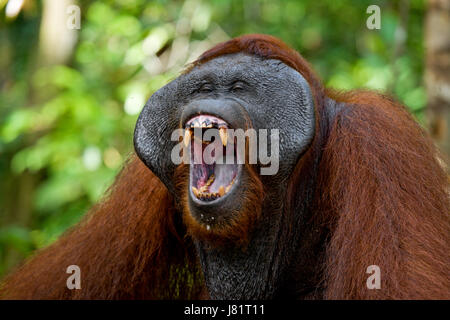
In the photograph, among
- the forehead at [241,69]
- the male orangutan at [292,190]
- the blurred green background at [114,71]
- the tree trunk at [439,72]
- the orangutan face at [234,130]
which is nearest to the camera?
the male orangutan at [292,190]

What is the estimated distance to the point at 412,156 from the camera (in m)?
2.76

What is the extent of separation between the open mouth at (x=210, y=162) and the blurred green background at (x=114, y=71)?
1911mm

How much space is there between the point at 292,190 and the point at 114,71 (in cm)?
430

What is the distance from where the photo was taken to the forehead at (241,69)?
284cm

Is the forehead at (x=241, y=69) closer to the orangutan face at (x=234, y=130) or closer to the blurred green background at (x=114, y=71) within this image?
the orangutan face at (x=234, y=130)

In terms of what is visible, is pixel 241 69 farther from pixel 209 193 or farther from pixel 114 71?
pixel 114 71

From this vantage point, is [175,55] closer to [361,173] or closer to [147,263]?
[147,263]

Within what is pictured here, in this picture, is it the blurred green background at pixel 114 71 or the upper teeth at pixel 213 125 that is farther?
the blurred green background at pixel 114 71

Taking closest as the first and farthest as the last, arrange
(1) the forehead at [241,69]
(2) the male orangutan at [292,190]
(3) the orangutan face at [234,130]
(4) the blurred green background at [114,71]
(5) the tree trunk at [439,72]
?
(2) the male orangutan at [292,190] < (3) the orangutan face at [234,130] < (1) the forehead at [241,69] < (5) the tree trunk at [439,72] < (4) the blurred green background at [114,71]

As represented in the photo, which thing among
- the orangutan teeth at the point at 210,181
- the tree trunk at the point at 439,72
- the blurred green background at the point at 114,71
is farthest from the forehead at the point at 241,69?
the tree trunk at the point at 439,72

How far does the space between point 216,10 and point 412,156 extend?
3.97 m

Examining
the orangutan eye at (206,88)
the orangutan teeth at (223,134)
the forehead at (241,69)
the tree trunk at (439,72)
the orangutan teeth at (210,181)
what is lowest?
→ the orangutan teeth at (210,181)

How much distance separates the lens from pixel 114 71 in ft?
22.5
